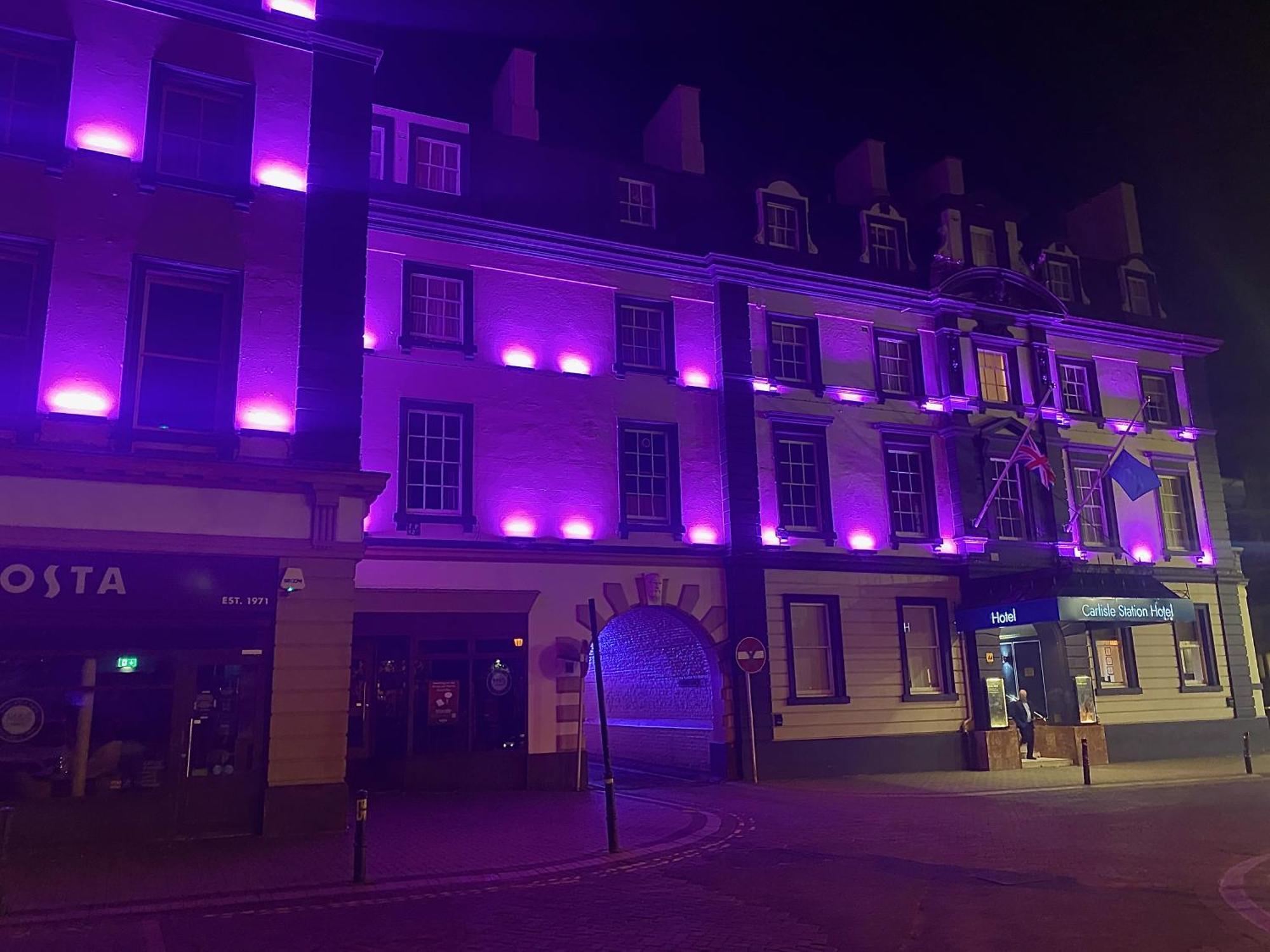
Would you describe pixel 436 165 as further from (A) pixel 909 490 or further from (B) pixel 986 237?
(B) pixel 986 237

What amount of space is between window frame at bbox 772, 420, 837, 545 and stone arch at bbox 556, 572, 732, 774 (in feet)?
9.80

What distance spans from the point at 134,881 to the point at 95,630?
376 cm

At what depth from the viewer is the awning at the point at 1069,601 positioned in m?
21.6

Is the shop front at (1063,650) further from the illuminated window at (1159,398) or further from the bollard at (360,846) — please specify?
the bollard at (360,846)

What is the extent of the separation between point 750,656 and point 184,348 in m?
11.3

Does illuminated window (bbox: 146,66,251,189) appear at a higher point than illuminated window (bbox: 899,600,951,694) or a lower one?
higher

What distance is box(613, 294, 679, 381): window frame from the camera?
21922 millimetres

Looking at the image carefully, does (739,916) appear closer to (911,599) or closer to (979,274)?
(911,599)

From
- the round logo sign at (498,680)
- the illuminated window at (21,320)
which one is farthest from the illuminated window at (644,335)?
the illuminated window at (21,320)

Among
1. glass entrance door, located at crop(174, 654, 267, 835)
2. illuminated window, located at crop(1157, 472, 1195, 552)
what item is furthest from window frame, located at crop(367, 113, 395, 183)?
illuminated window, located at crop(1157, 472, 1195, 552)

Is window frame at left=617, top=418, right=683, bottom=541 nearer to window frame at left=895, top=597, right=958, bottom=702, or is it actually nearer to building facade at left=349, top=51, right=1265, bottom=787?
building facade at left=349, top=51, right=1265, bottom=787

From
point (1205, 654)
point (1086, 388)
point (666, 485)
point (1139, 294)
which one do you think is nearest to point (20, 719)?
point (666, 485)

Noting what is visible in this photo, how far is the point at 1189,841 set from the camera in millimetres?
12289

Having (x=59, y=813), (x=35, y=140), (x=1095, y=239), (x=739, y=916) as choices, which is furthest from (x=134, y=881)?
(x=1095, y=239)
